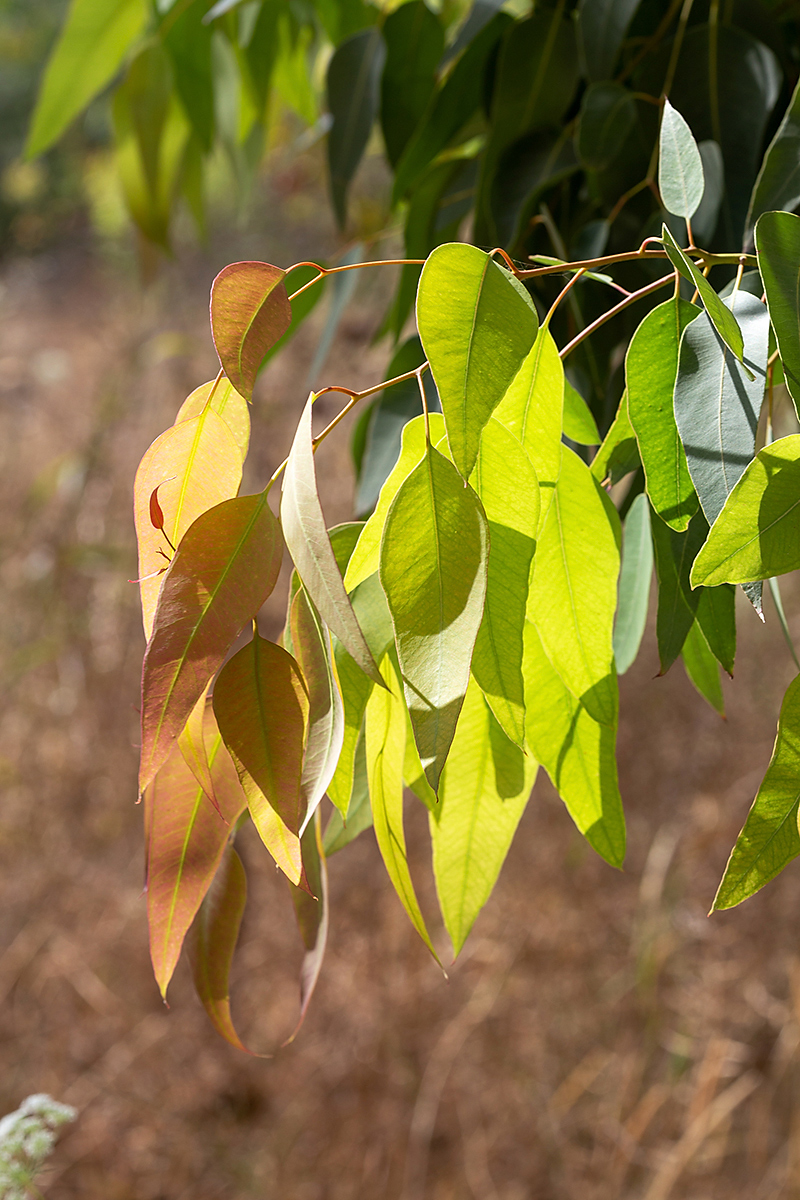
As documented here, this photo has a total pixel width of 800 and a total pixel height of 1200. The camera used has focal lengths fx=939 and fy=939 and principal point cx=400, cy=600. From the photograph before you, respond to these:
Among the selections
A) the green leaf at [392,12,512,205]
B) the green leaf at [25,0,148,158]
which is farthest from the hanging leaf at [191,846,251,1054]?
the green leaf at [25,0,148,158]

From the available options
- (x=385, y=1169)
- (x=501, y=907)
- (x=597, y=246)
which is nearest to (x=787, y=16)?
(x=597, y=246)

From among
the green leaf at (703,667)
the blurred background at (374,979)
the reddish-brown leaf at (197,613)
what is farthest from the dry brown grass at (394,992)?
the reddish-brown leaf at (197,613)

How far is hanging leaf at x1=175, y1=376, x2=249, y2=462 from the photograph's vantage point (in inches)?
8.3

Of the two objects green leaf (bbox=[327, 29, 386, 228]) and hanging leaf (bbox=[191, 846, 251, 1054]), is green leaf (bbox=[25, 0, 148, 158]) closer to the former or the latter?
green leaf (bbox=[327, 29, 386, 228])

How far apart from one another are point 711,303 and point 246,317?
0.09 meters

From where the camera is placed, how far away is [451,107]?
458mm

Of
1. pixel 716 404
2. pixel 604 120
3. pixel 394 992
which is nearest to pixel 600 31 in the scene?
pixel 604 120

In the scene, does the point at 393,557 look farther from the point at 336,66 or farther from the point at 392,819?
the point at 336,66

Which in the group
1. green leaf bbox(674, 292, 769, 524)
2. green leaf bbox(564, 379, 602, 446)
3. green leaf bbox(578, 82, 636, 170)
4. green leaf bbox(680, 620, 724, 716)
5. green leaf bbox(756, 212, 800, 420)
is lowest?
green leaf bbox(680, 620, 724, 716)

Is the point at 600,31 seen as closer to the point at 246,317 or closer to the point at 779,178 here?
the point at 779,178

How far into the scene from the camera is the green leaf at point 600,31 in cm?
38

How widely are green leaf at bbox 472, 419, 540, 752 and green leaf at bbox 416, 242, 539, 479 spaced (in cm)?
2

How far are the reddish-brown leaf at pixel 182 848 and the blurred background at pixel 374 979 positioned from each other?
0.90m

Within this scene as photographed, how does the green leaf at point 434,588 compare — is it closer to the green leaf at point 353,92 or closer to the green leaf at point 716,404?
the green leaf at point 716,404
